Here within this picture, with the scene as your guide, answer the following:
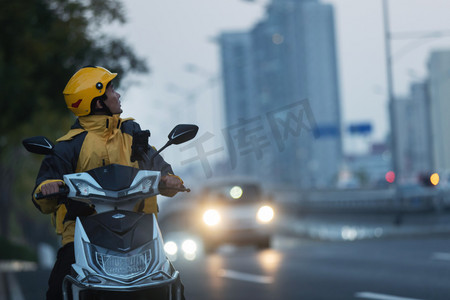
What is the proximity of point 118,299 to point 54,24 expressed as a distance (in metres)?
20.1

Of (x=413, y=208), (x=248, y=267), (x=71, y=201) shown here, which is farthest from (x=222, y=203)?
(x=413, y=208)

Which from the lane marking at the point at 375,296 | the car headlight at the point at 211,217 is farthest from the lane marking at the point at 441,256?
the car headlight at the point at 211,217

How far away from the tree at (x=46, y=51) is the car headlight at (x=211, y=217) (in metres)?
5.42

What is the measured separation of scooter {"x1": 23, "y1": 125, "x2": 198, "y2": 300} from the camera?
14.4ft

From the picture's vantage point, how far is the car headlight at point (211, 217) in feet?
68.9

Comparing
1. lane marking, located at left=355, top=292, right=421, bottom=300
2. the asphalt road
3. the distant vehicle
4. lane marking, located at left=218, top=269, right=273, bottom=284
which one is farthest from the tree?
lane marking, located at left=355, top=292, right=421, bottom=300

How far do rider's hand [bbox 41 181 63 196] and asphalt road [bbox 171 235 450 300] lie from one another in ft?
19.9

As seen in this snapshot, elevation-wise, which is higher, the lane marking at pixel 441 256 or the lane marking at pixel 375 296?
the lane marking at pixel 441 256

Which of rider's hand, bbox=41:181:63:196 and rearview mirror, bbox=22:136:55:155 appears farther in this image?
rearview mirror, bbox=22:136:55:155

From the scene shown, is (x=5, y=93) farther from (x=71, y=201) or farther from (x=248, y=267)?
(x=71, y=201)

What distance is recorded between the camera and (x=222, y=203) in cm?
2112

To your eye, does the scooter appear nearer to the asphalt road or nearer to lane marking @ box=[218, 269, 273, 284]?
the asphalt road

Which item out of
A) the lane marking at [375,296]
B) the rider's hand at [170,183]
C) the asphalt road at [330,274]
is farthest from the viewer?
the asphalt road at [330,274]

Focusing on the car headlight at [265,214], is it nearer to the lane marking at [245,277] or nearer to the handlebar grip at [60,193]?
the lane marking at [245,277]
